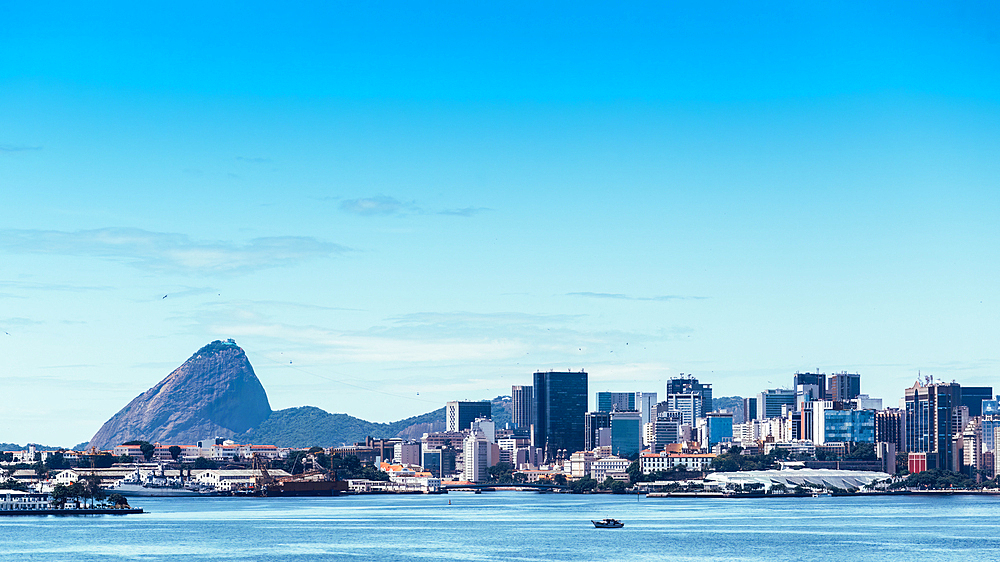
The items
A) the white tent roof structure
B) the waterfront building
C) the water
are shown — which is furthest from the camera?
the white tent roof structure

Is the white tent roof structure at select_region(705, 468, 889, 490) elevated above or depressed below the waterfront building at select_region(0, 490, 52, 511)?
below

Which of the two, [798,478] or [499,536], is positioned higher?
[499,536]

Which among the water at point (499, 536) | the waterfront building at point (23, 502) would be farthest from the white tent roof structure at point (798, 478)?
the waterfront building at point (23, 502)

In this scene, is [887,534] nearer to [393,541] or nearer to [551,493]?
[393,541]

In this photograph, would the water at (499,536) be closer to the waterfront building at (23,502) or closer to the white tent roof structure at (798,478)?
the waterfront building at (23,502)

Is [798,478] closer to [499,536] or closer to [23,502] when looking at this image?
[23,502]

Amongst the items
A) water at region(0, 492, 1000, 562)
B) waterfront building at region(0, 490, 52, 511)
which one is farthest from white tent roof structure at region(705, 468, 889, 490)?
waterfront building at region(0, 490, 52, 511)

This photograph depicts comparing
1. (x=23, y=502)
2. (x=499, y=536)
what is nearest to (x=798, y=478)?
(x=23, y=502)

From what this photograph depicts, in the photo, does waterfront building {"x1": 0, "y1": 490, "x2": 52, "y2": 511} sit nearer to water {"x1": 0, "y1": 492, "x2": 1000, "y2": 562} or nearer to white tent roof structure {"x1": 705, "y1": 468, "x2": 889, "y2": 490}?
water {"x1": 0, "y1": 492, "x2": 1000, "y2": 562}
